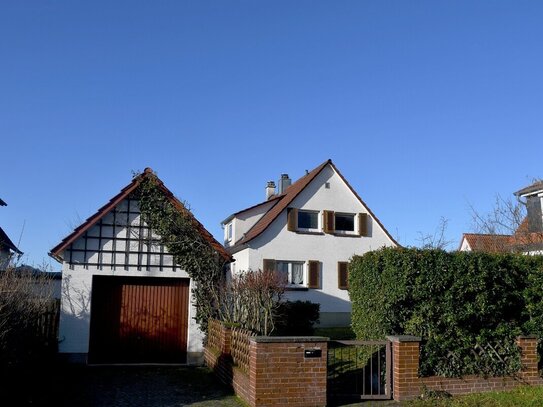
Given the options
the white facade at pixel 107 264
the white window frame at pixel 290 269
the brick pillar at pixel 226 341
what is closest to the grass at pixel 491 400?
the brick pillar at pixel 226 341

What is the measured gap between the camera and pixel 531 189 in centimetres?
2702

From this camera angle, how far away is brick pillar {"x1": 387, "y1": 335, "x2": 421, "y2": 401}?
1034 cm

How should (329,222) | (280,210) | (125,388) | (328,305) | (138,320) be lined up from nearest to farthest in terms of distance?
(125,388)
(138,320)
(328,305)
(280,210)
(329,222)

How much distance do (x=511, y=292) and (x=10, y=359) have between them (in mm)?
9373

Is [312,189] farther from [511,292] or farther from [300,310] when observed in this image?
[511,292]

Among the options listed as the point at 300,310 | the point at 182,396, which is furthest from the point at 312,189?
the point at 182,396

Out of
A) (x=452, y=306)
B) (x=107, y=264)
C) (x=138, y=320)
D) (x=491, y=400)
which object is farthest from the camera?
(x=138, y=320)

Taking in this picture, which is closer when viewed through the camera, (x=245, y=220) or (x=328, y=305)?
(x=328, y=305)

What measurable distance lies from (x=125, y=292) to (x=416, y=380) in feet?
27.1

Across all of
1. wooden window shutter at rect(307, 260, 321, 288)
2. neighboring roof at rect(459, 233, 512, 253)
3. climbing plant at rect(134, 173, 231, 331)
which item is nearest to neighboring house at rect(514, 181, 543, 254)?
neighboring roof at rect(459, 233, 512, 253)

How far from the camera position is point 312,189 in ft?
91.2

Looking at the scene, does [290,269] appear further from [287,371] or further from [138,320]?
[287,371]

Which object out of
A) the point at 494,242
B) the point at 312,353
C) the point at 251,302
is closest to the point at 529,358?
the point at 312,353

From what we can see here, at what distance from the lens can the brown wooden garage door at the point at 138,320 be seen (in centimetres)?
1512
